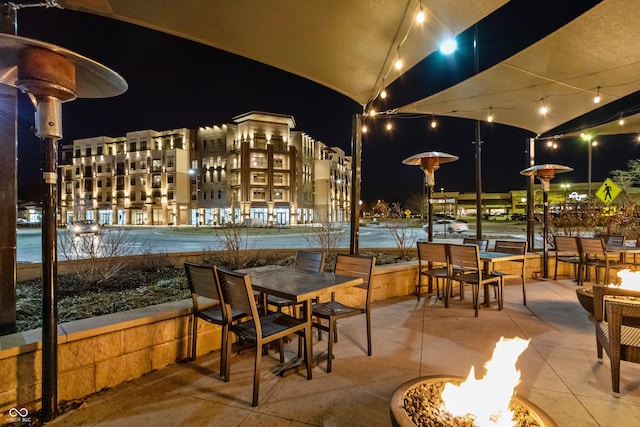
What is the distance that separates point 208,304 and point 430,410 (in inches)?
98.5

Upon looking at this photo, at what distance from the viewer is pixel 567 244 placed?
720 centimetres

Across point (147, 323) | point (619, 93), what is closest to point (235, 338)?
point (147, 323)

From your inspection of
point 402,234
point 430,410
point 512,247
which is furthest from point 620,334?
point 402,234

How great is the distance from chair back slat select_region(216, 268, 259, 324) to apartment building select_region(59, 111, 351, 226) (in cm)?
3841

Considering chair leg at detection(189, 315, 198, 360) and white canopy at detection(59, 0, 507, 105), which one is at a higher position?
white canopy at detection(59, 0, 507, 105)

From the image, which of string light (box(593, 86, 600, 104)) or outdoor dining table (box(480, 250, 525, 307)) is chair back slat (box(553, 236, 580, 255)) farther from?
string light (box(593, 86, 600, 104))

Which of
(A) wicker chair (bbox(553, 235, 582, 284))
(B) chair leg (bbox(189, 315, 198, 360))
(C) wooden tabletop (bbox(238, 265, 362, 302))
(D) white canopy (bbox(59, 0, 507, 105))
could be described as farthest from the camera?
(A) wicker chair (bbox(553, 235, 582, 284))

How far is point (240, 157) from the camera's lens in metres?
43.0

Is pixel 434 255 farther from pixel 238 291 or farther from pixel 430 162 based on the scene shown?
pixel 238 291

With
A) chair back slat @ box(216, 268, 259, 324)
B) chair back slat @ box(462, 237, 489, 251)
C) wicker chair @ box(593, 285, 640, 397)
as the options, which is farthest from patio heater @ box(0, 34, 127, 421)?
chair back slat @ box(462, 237, 489, 251)

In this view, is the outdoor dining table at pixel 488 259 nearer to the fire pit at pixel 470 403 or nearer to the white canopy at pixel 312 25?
the white canopy at pixel 312 25

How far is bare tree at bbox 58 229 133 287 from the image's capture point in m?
4.97

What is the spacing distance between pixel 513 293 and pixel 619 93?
4150mm

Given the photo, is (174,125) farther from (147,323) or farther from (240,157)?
(147,323)
